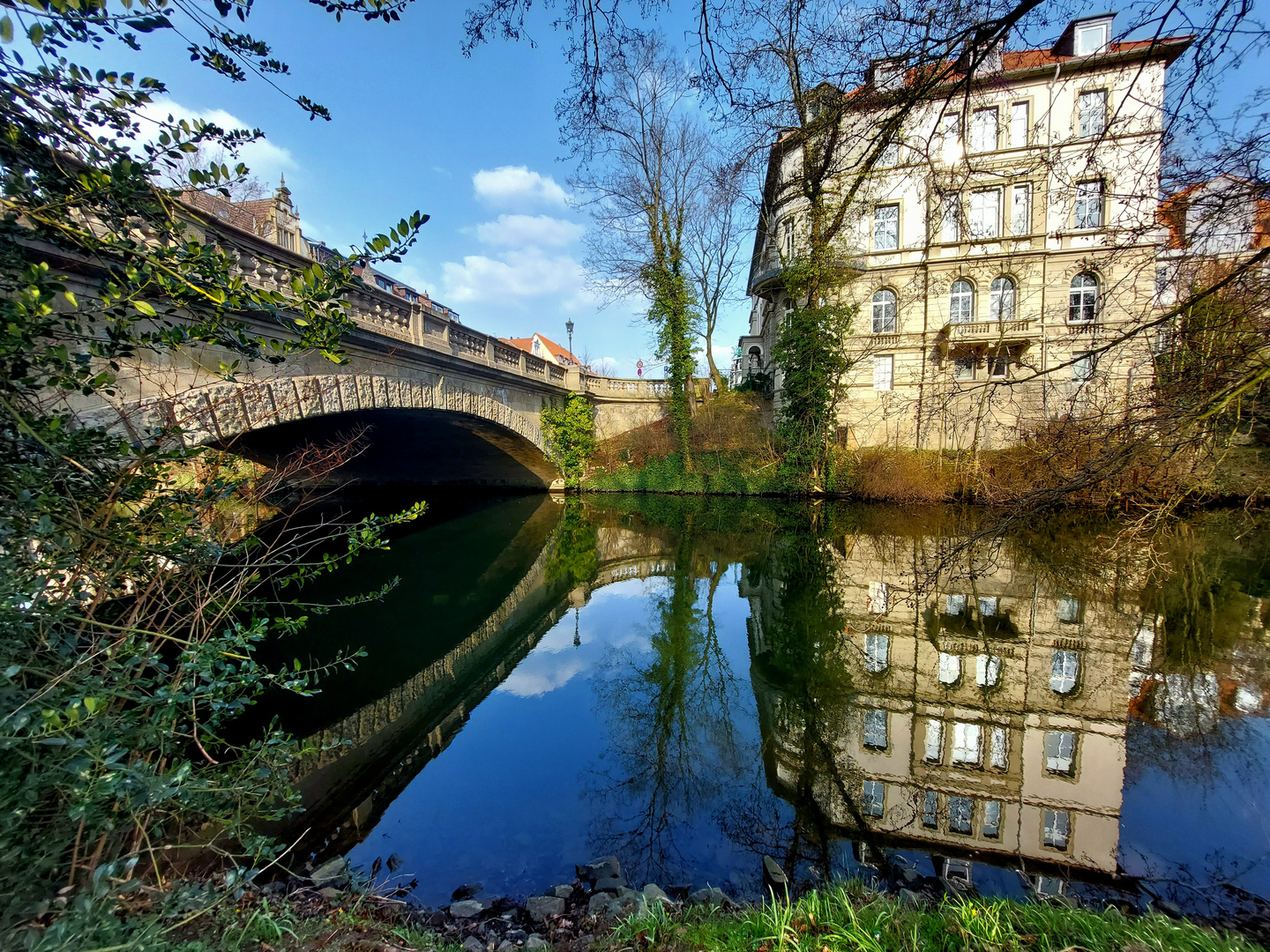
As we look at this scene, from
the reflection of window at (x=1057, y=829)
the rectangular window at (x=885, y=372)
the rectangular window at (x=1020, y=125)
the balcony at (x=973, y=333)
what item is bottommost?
the reflection of window at (x=1057, y=829)

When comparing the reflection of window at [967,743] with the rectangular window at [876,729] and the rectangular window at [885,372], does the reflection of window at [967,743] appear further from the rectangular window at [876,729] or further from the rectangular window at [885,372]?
the rectangular window at [885,372]

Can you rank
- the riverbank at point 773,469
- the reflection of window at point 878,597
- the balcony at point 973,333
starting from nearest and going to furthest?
the reflection of window at point 878,597 < the riverbank at point 773,469 < the balcony at point 973,333

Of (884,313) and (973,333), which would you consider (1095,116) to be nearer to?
(973,333)

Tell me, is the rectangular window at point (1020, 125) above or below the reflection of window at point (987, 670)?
above

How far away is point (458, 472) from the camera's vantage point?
19.5 metres

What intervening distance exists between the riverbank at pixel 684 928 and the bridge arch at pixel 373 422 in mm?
1848

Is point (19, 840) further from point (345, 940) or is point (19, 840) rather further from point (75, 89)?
point (75, 89)

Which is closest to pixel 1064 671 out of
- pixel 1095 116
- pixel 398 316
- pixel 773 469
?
pixel 1095 116

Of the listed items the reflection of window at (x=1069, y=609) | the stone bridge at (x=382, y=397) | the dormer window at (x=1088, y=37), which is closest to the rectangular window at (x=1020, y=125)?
the dormer window at (x=1088, y=37)

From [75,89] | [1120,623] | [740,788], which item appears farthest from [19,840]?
[1120,623]

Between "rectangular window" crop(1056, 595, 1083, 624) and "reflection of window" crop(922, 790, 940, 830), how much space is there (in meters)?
3.98

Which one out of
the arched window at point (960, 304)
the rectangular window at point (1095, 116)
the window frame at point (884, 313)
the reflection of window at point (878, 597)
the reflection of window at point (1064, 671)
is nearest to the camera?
the rectangular window at point (1095, 116)

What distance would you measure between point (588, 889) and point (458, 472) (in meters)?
18.3

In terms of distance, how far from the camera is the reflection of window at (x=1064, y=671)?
4.44 metres
